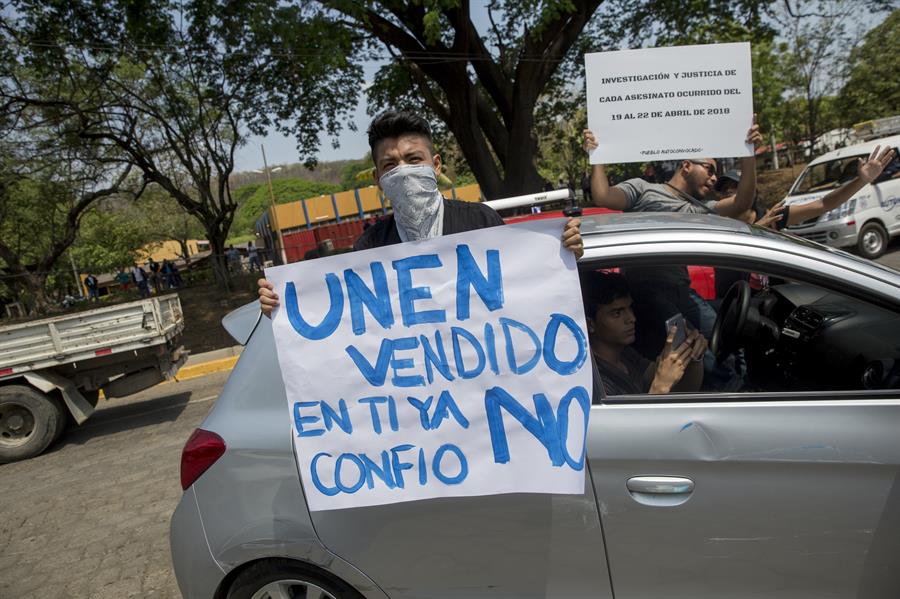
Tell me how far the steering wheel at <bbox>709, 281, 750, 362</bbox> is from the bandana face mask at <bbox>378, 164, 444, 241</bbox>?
1.26 m

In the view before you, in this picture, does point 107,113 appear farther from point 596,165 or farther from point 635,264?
point 635,264

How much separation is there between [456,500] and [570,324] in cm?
67

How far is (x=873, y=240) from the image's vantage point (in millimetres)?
9945

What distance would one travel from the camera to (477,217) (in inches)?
90.0

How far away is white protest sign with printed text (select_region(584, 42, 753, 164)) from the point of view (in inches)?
113

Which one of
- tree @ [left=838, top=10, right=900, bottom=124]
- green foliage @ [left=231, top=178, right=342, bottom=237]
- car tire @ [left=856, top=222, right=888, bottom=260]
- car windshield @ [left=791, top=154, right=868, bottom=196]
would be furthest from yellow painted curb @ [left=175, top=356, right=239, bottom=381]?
green foliage @ [left=231, top=178, right=342, bottom=237]

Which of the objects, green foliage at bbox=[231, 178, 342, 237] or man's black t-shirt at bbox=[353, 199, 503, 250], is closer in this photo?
man's black t-shirt at bbox=[353, 199, 503, 250]

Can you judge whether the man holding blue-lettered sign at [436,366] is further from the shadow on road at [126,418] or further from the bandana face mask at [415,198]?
the shadow on road at [126,418]

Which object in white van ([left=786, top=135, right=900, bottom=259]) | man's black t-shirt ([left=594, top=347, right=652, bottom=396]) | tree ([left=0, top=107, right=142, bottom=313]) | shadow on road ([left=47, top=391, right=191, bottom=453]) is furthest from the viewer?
tree ([left=0, top=107, right=142, bottom=313])

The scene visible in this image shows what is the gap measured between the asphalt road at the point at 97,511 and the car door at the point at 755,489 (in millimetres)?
2520

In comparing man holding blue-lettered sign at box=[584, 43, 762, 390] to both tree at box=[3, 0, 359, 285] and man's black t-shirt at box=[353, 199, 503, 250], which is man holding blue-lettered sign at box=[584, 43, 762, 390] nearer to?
man's black t-shirt at box=[353, 199, 503, 250]

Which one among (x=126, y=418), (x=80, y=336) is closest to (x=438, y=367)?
(x=80, y=336)

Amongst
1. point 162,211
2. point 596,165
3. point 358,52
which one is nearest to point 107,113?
point 358,52

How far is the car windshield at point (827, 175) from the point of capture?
1070cm
